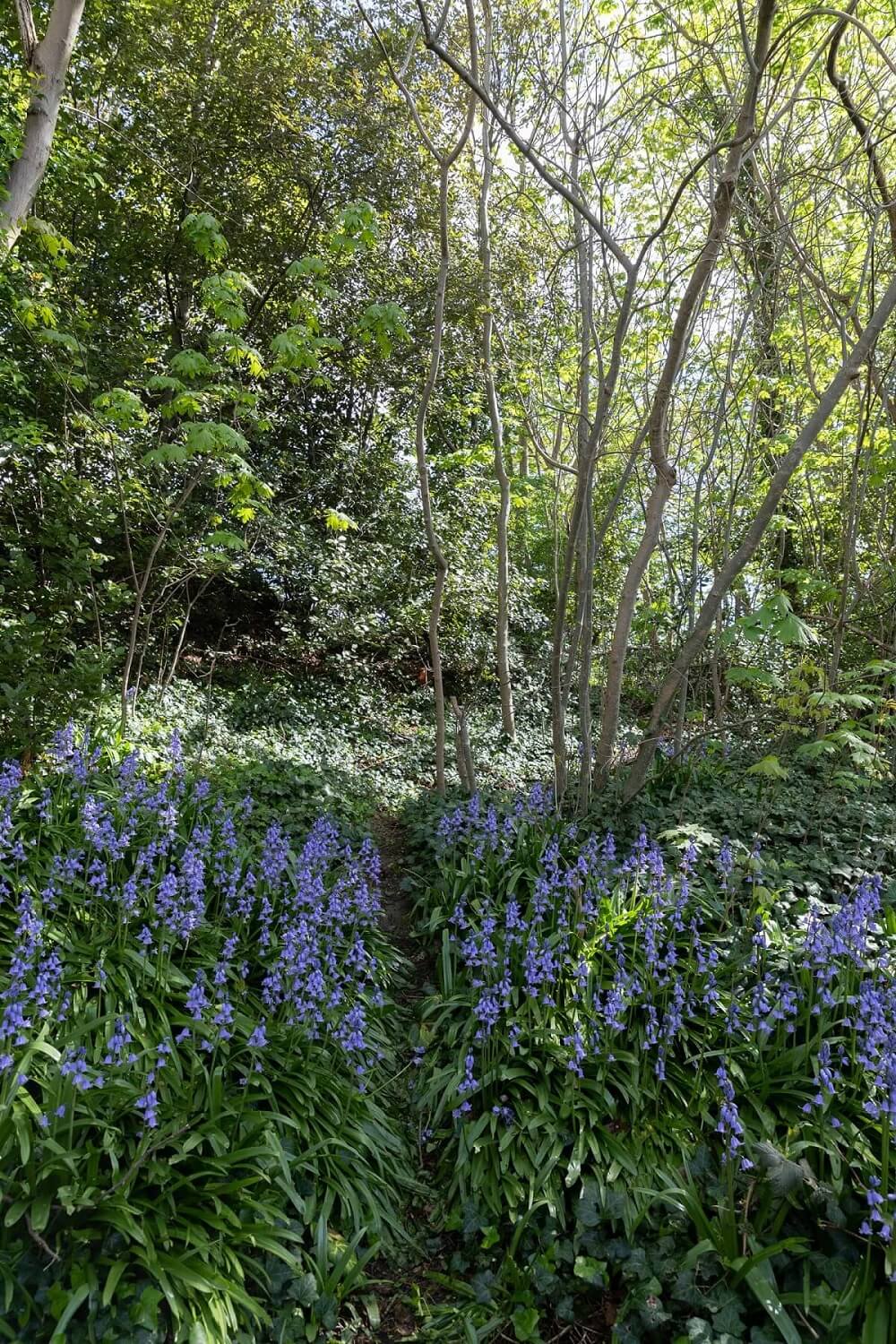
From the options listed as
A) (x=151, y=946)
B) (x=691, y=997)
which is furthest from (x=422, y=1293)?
(x=151, y=946)

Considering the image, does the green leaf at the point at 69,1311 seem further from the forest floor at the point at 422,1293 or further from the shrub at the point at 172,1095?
the forest floor at the point at 422,1293

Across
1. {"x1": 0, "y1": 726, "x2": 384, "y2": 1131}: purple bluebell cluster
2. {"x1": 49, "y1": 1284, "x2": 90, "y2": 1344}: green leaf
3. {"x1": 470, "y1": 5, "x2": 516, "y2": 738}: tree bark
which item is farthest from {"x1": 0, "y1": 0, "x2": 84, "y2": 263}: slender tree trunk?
{"x1": 49, "y1": 1284, "x2": 90, "y2": 1344}: green leaf

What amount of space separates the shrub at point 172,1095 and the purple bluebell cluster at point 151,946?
1 centimetres

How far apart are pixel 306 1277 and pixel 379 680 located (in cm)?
779

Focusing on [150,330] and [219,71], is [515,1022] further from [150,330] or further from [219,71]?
[219,71]

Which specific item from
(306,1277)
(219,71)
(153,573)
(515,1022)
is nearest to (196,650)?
(153,573)

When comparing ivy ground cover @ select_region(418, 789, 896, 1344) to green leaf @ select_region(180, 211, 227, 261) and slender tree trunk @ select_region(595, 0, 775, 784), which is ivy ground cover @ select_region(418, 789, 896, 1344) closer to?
slender tree trunk @ select_region(595, 0, 775, 784)

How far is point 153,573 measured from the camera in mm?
7367

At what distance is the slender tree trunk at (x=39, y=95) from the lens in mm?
4961

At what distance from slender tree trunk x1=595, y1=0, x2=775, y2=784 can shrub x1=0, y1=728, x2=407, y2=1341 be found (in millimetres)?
2386

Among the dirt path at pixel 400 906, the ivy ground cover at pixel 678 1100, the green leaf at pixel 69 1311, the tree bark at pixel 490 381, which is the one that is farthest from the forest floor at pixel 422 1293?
the tree bark at pixel 490 381

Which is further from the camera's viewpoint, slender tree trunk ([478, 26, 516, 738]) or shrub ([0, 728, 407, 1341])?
slender tree trunk ([478, 26, 516, 738])

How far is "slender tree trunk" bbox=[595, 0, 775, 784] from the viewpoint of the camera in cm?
374

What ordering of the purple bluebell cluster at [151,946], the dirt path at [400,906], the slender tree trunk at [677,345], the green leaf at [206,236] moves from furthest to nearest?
1. the green leaf at [206,236]
2. the dirt path at [400,906]
3. the slender tree trunk at [677,345]
4. the purple bluebell cluster at [151,946]
